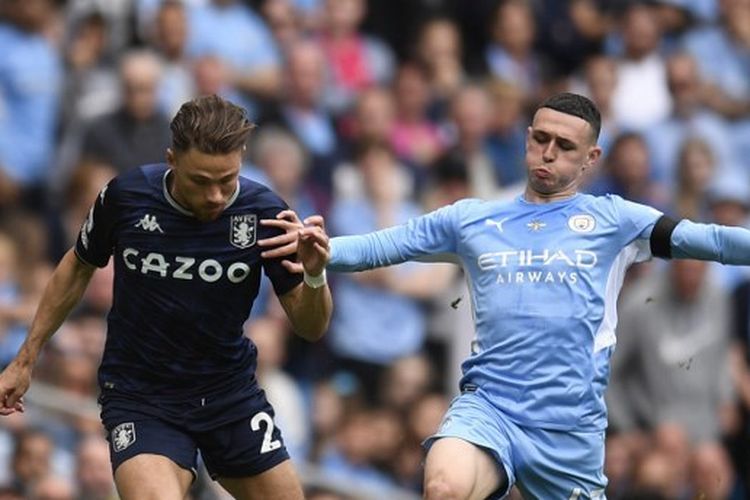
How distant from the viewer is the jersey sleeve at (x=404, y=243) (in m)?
8.82

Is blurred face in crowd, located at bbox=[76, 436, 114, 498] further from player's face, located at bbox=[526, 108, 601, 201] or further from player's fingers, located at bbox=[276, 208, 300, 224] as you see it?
player's face, located at bbox=[526, 108, 601, 201]

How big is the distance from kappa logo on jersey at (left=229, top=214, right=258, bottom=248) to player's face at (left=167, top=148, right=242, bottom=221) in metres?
0.08

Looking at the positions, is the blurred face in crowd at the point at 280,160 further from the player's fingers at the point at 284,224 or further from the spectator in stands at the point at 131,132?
the player's fingers at the point at 284,224

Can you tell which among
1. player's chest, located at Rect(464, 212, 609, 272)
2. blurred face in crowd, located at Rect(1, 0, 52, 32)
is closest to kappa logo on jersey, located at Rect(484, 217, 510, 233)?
player's chest, located at Rect(464, 212, 609, 272)

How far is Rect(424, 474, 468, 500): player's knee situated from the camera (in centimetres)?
827

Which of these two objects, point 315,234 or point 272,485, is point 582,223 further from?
point 272,485

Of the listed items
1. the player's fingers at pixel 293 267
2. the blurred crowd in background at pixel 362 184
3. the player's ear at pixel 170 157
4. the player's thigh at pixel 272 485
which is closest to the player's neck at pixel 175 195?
the player's ear at pixel 170 157

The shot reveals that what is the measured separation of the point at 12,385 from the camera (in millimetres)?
8711

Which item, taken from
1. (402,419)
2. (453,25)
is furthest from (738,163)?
(402,419)

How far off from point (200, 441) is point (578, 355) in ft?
5.56

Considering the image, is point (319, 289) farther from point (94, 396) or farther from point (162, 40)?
point (162, 40)

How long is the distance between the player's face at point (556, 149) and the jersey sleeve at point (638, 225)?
28cm

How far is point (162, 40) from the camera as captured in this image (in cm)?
1401

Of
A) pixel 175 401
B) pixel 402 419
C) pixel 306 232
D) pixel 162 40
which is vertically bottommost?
pixel 402 419
